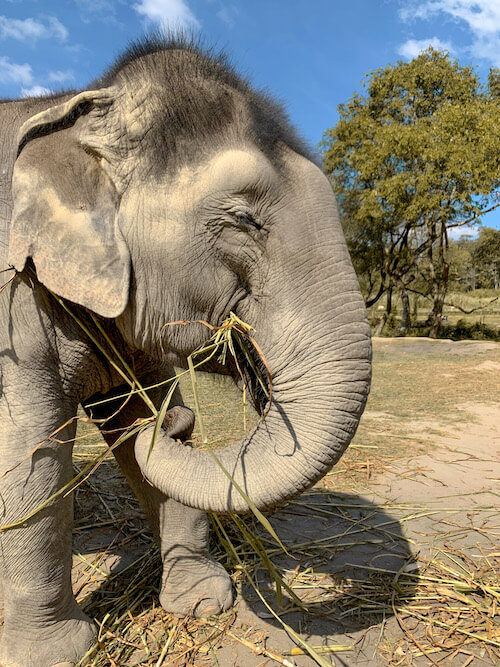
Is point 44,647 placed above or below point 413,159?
below

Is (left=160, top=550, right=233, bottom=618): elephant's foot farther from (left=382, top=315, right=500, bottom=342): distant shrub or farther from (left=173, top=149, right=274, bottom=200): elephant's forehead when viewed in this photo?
(left=382, top=315, right=500, bottom=342): distant shrub

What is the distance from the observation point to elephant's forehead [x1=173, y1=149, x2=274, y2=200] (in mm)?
1727

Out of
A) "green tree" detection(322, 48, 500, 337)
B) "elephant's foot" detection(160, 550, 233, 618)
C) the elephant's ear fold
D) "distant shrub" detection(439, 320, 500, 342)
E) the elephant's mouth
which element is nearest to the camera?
the elephant's ear fold

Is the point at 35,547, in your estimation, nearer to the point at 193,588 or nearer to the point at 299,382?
the point at 193,588

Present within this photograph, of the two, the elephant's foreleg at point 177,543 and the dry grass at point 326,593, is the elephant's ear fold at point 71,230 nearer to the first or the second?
the dry grass at point 326,593

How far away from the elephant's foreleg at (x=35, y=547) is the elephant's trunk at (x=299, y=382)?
1.48ft

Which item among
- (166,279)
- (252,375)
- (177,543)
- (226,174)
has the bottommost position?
(177,543)

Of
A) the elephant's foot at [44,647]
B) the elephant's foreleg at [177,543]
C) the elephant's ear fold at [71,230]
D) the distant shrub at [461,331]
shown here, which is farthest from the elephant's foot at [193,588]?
the distant shrub at [461,331]

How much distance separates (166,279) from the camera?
183cm

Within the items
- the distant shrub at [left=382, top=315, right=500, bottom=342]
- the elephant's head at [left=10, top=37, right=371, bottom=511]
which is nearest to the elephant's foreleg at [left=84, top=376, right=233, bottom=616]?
the elephant's head at [left=10, top=37, right=371, bottom=511]

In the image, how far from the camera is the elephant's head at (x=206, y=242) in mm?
1686

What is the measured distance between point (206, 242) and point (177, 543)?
164cm

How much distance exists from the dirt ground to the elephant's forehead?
1.07m

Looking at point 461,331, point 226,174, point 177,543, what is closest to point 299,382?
point 226,174
